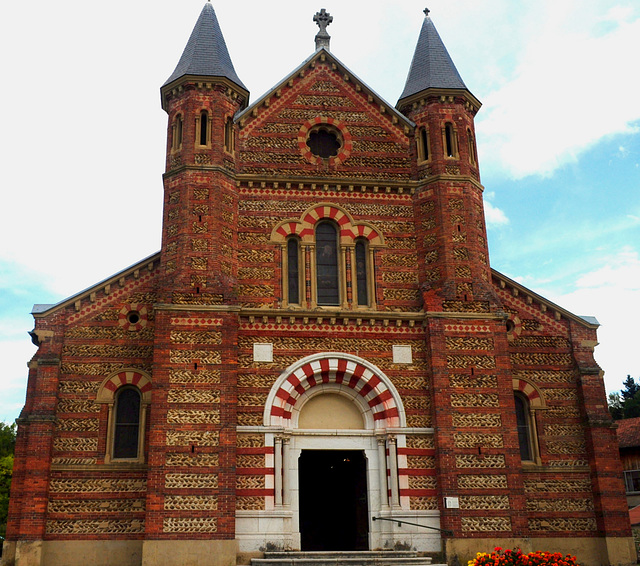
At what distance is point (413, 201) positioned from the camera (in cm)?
2348

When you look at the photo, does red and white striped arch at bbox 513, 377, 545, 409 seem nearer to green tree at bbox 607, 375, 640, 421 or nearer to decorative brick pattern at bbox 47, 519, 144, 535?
decorative brick pattern at bbox 47, 519, 144, 535

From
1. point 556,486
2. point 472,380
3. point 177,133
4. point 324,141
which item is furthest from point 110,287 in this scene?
point 556,486

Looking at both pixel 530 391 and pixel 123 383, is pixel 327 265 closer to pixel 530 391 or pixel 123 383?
pixel 123 383

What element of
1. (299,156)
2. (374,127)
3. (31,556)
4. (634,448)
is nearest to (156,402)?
(31,556)

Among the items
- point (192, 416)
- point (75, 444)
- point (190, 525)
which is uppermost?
point (192, 416)

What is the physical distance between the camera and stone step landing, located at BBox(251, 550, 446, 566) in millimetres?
18109

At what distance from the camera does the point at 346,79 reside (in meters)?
24.9

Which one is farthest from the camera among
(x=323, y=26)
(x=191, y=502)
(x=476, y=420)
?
(x=323, y=26)

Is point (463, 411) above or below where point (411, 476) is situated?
above

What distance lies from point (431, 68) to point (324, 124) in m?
4.43

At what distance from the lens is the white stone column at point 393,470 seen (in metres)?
20.1

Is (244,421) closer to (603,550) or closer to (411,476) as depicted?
(411,476)

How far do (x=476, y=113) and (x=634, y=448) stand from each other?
21151 millimetres

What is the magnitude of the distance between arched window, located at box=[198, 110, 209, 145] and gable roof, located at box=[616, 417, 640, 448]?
27.0 meters
